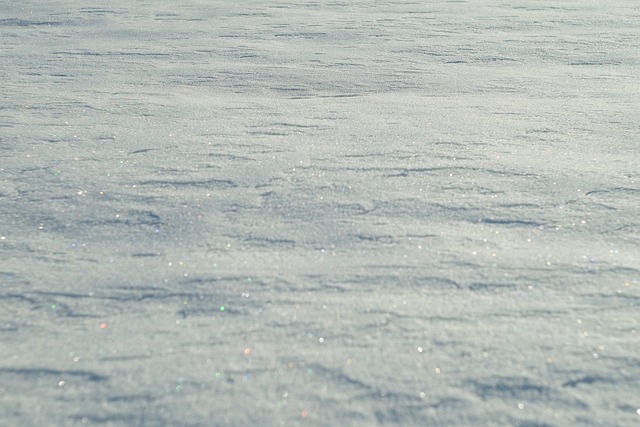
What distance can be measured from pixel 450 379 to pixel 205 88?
120 inches

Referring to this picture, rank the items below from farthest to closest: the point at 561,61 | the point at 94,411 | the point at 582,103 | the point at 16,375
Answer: the point at 561,61, the point at 582,103, the point at 16,375, the point at 94,411

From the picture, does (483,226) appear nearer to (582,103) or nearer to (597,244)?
(597,244)

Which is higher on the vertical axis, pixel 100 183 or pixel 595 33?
pixel 595 33

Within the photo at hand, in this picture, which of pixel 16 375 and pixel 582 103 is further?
pixel 582 103

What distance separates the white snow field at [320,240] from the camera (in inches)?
75.9

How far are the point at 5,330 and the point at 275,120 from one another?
81.5 inches

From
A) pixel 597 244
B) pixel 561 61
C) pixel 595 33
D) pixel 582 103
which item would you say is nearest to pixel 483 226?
pixel 597 244

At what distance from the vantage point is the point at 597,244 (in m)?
2.63

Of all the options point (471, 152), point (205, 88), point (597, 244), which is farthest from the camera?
point (205, 88)

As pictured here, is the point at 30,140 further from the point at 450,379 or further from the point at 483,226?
the point at 450,379

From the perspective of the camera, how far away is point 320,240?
2.67 metres

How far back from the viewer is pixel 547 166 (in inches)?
130

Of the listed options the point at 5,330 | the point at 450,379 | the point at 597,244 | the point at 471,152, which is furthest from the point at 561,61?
the point at 5,330

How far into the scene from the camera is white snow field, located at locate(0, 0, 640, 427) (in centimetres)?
193
